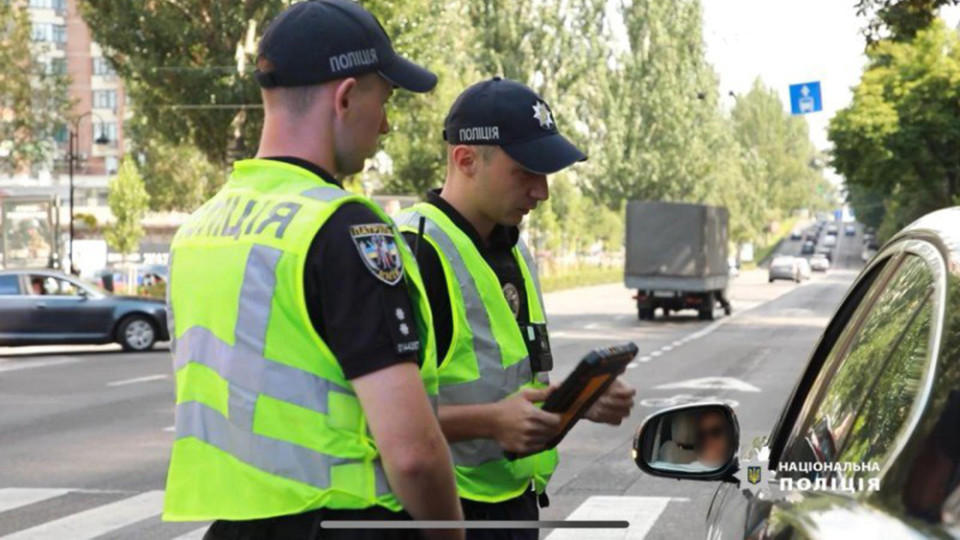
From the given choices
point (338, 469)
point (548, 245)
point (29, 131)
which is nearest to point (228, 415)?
point (338, 469)

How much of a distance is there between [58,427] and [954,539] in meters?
14.6

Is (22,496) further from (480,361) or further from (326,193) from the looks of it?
(326,193)

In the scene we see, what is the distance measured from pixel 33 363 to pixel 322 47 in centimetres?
2431

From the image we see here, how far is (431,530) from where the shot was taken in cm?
295

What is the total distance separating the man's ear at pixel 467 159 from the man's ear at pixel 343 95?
3.83ft

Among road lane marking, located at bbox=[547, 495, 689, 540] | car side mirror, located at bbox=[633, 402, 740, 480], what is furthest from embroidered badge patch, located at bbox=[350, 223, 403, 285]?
road lane marking, located at bbox=[547, 495, 689, 540]

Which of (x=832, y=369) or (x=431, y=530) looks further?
(x=832, y=369)

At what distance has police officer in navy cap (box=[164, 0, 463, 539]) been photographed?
110 inches

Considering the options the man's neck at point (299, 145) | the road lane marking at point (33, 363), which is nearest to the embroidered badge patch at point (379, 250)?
the man's neck at point (299, 145)

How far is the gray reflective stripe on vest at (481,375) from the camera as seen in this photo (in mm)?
3887

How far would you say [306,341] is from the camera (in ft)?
9.24

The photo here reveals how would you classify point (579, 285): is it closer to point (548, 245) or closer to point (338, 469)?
point (548, 245)

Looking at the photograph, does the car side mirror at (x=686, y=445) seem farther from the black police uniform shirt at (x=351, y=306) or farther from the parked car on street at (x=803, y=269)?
the parked car on street at (x=803, y=269)

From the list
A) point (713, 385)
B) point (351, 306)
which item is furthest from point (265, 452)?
point (713, 385)
